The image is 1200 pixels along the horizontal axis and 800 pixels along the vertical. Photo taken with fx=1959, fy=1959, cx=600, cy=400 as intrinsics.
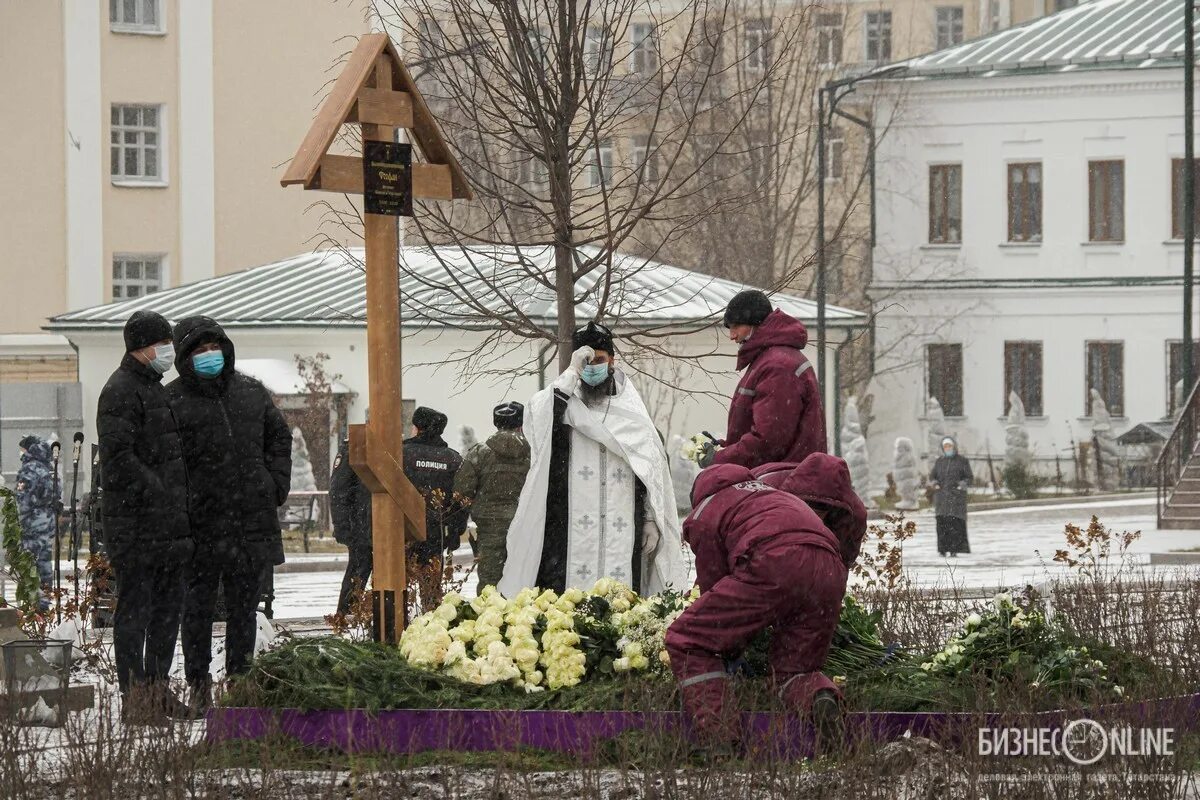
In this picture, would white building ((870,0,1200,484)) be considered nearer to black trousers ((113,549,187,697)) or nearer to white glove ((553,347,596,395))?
white glove ((553,347,596,395))

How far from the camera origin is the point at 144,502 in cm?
903

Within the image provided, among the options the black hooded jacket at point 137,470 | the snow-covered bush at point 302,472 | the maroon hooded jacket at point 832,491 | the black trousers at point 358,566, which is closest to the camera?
the maroon hooded jacket at point 832,491

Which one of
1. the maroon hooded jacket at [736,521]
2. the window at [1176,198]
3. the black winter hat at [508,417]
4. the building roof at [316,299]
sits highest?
the window at [1176,198]

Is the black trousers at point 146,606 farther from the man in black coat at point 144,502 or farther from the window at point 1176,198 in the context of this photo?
the window at point 1176,198

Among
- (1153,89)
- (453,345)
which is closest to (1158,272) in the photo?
(1153,89)

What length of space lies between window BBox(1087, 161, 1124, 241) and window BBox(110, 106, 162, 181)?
2159cm

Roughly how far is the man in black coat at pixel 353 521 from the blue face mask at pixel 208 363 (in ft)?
15.0

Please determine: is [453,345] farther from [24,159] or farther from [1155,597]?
[1155,597]

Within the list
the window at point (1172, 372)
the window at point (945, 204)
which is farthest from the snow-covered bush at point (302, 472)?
the window at point (1172, 372)

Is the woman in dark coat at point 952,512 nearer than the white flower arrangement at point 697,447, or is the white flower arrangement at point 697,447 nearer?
the white flower arrangement at point 697,447

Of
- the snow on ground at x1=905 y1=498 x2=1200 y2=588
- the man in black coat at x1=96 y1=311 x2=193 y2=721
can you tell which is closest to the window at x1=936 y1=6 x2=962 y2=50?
the snow on ground at x1=905 y1=498 x2=1200 y2=588

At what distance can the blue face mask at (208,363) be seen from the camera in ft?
30.6

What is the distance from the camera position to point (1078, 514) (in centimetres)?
3169

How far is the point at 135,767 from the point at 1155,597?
18.3 feet
